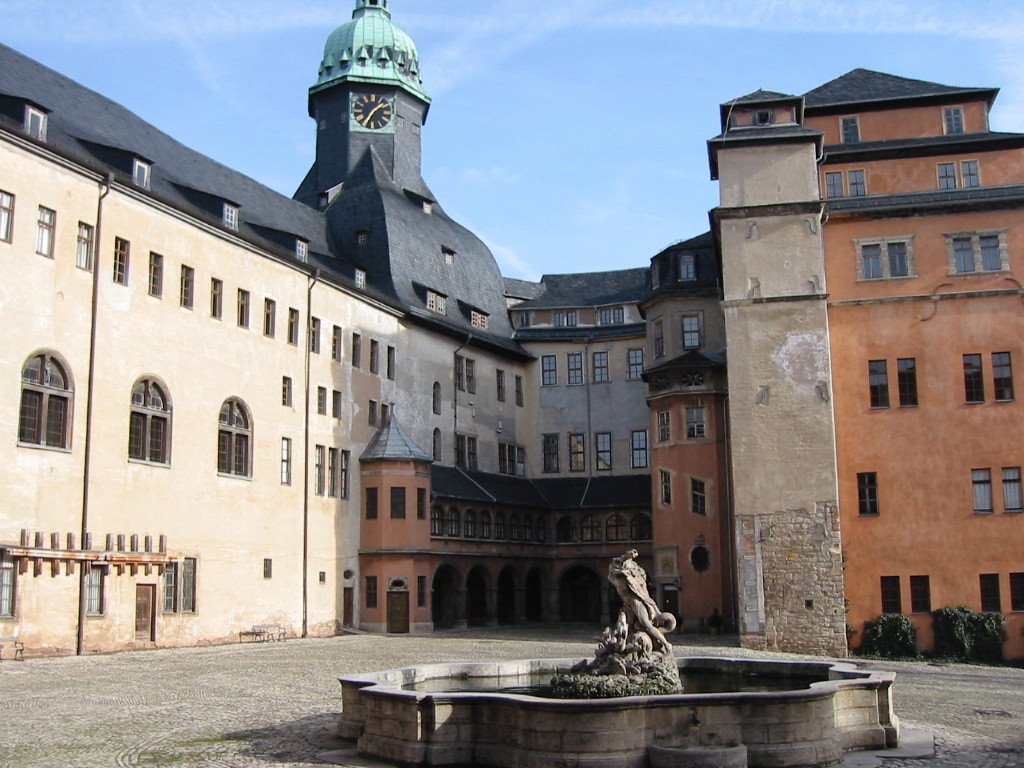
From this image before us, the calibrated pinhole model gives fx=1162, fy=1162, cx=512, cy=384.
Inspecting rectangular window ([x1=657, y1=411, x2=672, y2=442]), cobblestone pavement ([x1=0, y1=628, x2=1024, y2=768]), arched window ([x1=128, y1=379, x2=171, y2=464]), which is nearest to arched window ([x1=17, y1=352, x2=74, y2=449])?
arched window ([x1=128, y1=379, x2=171, y2=464])

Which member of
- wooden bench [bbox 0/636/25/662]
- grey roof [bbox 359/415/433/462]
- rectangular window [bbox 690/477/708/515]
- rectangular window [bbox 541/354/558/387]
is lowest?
wooden bench [bbox 0/636/25/662]

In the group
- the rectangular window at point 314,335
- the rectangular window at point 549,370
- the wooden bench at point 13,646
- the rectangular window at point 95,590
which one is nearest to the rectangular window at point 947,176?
the rectangular window at point 314,335

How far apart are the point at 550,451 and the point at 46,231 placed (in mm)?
30339

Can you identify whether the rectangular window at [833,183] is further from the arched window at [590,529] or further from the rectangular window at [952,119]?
the arched window at [590,529]

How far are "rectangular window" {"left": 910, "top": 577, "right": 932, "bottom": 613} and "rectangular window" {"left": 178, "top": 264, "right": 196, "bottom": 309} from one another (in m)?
23.1

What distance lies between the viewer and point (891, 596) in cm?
3353

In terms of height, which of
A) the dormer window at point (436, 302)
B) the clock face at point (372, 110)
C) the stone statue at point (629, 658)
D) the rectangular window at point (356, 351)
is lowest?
the stone statue at point (629, 658)

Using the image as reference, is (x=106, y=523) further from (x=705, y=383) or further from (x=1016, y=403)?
(x=1016, y=403)

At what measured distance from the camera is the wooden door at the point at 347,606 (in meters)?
42.5

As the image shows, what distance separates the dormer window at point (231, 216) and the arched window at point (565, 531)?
21.8 meters

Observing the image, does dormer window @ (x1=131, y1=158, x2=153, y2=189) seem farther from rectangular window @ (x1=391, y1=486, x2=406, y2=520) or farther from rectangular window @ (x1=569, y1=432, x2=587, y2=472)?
rectangular window @ (x1=569, y1=432, x2=587, y2=472)

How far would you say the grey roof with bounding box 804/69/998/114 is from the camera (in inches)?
1531

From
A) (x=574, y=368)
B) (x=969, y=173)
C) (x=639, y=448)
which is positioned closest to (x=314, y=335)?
(x=574, y=368)

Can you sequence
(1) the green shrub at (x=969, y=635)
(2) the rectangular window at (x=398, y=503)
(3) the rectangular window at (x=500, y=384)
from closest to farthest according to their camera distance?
(1) the green shrub at (x=969, y=635)
(2) the rectangular window at (x=398, y=503)
(3) the rectangular window at (x=500, y=384)
